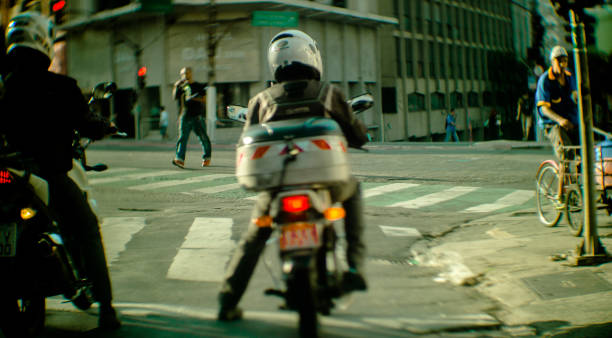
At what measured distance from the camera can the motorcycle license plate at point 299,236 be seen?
2689 mm

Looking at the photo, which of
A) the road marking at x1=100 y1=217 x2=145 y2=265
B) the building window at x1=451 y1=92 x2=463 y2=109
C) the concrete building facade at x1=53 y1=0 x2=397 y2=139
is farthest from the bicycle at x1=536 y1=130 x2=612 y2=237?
the building window at x1=451 y1=92 x2=463 y2=109

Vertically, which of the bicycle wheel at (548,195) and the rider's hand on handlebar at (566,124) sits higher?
the rider's hand on handlebar at (566,124)

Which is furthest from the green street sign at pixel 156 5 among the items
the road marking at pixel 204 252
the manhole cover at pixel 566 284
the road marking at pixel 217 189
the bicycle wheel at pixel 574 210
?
the manhole cover at pixel 566 284

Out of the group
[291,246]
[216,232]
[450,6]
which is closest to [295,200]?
[291,246]

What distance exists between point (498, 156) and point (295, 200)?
12732mm

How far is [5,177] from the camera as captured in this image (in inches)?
115

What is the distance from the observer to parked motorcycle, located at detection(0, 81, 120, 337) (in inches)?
115

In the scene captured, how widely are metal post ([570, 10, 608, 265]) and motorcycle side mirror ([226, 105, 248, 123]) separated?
→ 2.75 m

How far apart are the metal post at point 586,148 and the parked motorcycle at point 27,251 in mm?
3733

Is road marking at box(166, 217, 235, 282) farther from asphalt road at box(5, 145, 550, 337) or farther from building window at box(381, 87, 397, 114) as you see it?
building window at box(381, 87, 397, 114)

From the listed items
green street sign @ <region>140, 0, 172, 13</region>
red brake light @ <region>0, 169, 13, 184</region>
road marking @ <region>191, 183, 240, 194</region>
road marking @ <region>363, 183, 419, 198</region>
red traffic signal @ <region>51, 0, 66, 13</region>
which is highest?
green street sign @ <region>140, 0, 172, 13</region>

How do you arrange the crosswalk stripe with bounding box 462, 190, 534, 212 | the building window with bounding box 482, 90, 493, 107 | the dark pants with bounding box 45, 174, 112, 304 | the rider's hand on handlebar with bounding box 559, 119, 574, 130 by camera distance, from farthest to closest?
the building window with bounding box 482, 90, 493, 107 → the crosswalk stripe with bounding box 462, 190, 534, 212 → the rider's hand on handlebar with bounding box 559, 119, 574, 130 → the dark pants with bounding box 45, 174, 112, 304

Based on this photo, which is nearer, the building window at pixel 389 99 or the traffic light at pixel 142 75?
the traffic light at pixel 142 75

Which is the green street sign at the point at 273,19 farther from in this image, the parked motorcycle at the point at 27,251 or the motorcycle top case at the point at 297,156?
the motorcycle top case at the point at 297,156
